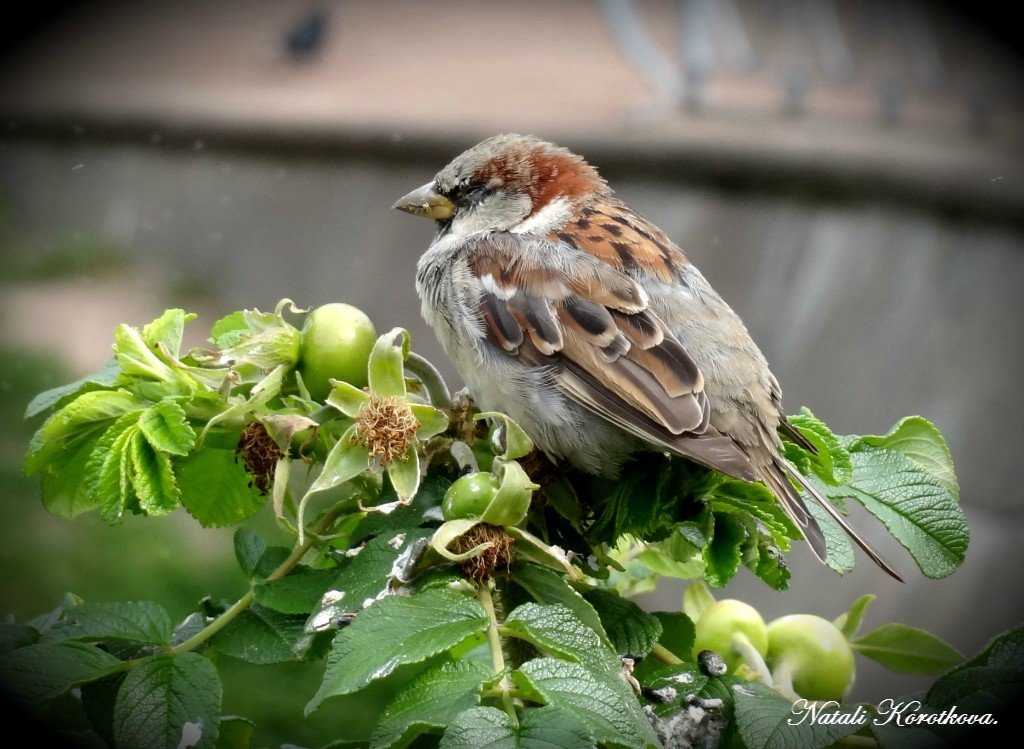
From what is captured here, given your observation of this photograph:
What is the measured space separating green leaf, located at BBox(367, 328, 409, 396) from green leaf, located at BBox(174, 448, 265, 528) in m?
0.16

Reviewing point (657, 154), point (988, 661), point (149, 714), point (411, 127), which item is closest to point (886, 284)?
point (657, 154)

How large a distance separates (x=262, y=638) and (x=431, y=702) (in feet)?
0.68

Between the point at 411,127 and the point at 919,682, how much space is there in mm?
2752

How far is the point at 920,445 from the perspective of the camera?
1024mm

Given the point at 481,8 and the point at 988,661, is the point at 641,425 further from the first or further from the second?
the point at 481,8

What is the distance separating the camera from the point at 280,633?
0.83 meters

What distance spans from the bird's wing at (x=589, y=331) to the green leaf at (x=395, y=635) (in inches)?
16.1

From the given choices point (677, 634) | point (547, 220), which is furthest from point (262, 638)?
point (547, 220)

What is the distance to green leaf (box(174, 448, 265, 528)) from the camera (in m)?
0.92

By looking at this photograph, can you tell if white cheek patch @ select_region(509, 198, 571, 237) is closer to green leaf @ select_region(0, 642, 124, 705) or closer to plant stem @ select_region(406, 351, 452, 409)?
plant stem @ select_region(406, 351, 452, 409)

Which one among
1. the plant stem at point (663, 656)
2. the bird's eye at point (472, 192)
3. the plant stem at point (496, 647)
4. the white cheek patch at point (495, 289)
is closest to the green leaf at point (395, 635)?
the plant stem at point (496, 647)

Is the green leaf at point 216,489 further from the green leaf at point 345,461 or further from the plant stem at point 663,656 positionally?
the plant stem at point 663,656

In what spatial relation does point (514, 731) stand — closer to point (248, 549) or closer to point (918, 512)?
point (248, 549)

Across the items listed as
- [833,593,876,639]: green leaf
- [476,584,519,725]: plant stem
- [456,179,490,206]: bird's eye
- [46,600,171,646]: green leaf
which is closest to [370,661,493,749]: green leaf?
[476,584,519,725]: plant stem
